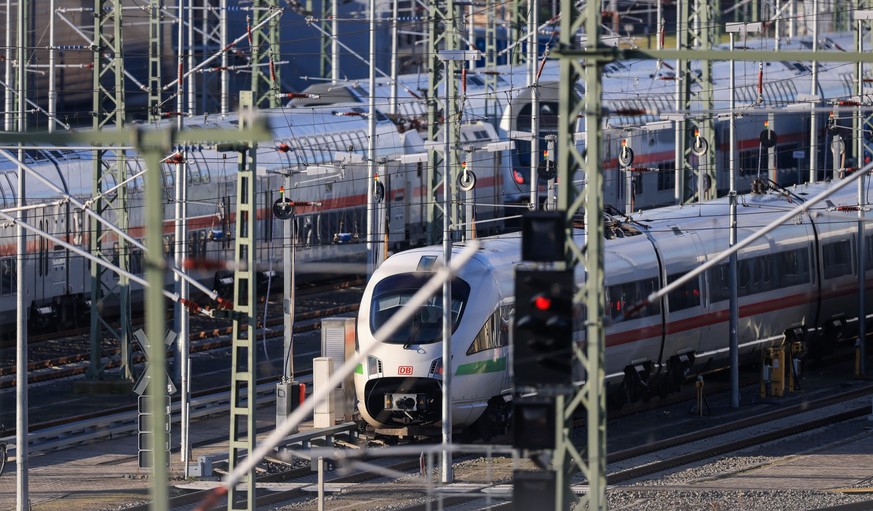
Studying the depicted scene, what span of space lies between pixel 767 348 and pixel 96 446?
1248 centimetres

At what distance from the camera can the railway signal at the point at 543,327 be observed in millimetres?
12258

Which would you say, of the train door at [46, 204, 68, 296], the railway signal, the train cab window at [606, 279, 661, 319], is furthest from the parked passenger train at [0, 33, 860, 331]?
the railway signal

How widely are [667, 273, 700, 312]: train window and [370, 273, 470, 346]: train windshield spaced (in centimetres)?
491

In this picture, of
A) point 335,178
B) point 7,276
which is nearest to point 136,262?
point 7,276

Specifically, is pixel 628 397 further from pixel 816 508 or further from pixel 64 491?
pixel 64 491

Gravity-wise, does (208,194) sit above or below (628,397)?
above

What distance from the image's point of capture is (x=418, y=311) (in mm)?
23781

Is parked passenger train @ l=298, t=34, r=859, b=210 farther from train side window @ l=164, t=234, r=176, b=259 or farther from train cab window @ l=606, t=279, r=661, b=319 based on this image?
train cab window @ l=606, t=279, r=661, b=319

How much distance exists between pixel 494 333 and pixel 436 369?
1138mm

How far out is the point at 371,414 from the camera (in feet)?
78.8

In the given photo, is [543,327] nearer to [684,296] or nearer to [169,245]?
[684,296]

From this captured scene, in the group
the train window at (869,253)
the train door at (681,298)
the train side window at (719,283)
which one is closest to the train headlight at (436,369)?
the train door at (681,298)

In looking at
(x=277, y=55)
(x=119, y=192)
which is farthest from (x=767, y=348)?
(x=277, y=55)

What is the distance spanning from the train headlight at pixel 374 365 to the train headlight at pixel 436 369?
768 mm
